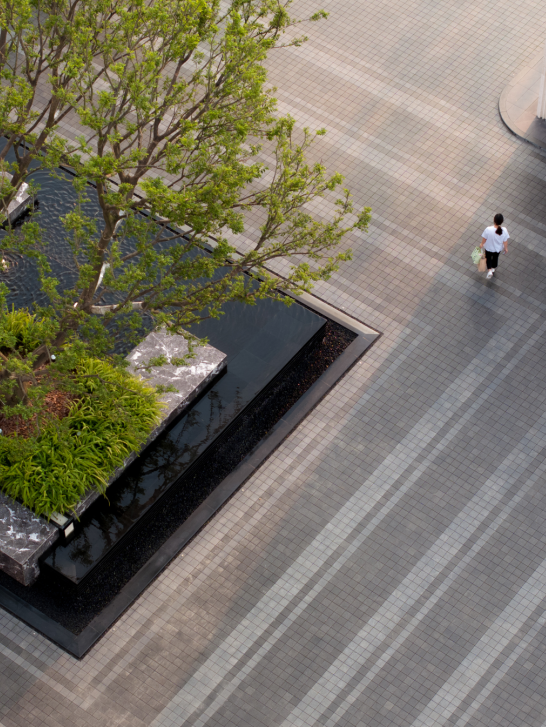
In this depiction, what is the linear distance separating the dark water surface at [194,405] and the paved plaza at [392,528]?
0.96 m

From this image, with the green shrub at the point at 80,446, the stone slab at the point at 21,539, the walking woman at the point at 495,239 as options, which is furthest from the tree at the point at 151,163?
the walking woman at the point at 495,239

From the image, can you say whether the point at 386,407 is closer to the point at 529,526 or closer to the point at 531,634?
the point at 529,526

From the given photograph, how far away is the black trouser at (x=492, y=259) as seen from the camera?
643 inches

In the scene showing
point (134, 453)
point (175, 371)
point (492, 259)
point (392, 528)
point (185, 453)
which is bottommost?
point (134, 453)

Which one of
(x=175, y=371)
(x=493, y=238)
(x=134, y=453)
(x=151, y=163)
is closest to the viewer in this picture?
(x=151, y=163)

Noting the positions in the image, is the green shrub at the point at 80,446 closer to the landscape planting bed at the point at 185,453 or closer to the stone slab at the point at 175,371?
the stone slab at the point at 175,371

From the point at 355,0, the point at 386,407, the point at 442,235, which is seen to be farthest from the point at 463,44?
the point at 386,407

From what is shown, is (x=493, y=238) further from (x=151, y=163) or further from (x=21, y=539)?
(x=21, y=539)

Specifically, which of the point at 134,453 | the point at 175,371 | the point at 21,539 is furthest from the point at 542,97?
the point at 21,539

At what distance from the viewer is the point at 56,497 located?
1284 centimetres

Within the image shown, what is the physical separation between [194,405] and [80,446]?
7.14 ft

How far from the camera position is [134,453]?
13.7 metres

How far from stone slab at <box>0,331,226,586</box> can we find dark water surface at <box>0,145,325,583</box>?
0.28m

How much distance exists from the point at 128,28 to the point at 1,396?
5108 millimetres
